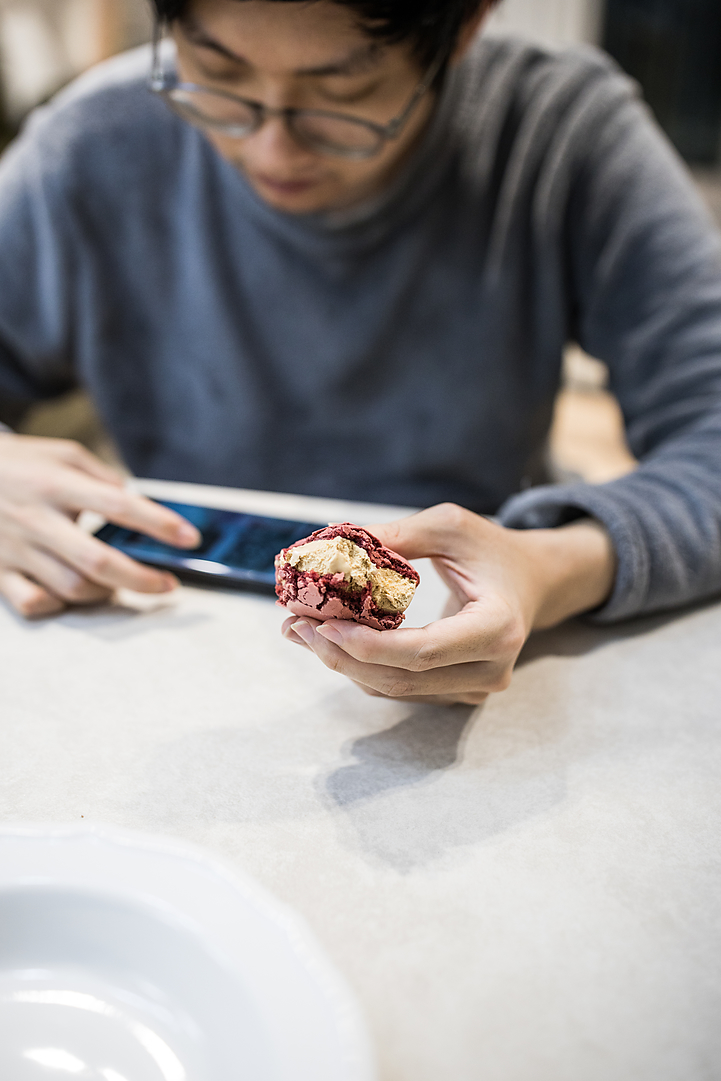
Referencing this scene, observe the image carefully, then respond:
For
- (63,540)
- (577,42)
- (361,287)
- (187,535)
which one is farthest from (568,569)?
(577,42)

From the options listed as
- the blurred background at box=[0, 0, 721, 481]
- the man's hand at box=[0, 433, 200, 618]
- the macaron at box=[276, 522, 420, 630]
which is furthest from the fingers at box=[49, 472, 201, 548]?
the blurred background at box=[0, 0, 721, 481]

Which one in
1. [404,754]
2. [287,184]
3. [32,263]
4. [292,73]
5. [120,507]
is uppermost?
[292,73]

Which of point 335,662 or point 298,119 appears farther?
point 298,119

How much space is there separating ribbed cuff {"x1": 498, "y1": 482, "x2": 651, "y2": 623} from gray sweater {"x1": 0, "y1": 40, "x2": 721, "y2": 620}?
7.6 inches

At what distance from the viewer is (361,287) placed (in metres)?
1.15

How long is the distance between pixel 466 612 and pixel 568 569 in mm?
190

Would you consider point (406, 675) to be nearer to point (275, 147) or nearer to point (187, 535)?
point (187, 535)

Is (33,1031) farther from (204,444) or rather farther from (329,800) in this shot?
(204,444)

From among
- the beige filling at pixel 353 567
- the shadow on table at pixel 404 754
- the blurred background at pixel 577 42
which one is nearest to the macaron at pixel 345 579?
the beige filling at pixel 353 567

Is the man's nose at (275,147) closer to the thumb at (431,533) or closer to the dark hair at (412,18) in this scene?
the dark hair at (412,18)

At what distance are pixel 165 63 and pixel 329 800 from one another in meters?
1.07

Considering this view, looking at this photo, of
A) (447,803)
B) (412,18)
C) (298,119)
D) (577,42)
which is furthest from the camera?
(577,42)

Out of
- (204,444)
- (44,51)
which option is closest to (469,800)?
(204,444)

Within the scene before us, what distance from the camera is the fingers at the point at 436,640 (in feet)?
1.74
